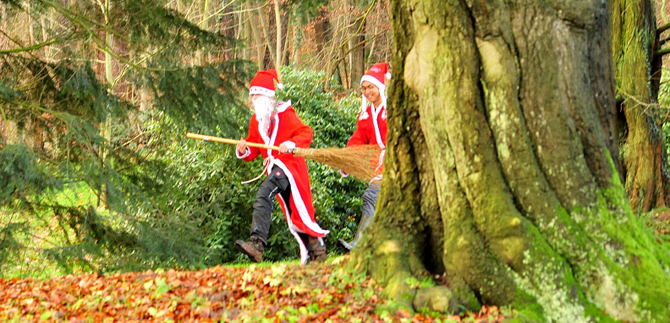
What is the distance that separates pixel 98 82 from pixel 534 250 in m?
7.31

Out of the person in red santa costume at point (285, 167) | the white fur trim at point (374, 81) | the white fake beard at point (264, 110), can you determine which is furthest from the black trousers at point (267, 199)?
the white fur trim at point (374, 81)

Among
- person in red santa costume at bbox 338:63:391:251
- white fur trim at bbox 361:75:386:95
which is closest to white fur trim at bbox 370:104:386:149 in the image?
person in red santa costume at bbox 338:63:391:251

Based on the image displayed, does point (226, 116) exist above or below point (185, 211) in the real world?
above

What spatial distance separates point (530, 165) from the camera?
13.1 feet

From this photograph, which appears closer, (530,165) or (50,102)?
(530,165)

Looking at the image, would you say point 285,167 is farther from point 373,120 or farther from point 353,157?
point 373,120

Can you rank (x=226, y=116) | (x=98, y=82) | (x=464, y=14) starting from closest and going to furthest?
(x=464, y=14)
(x=98, y=82)
(x=226, y=116)

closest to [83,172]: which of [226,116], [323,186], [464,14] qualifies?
[226,116]

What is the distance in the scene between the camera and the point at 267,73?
807cm

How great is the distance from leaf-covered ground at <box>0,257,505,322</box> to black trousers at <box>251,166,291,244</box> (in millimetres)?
2202

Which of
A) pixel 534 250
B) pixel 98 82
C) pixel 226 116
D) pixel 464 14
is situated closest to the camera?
pixel 534 250

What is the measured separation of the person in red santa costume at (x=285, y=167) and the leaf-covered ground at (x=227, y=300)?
2.60 metres

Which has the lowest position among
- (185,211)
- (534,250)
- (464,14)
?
(185,211)

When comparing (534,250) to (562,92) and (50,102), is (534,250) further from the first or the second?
(50,102)
